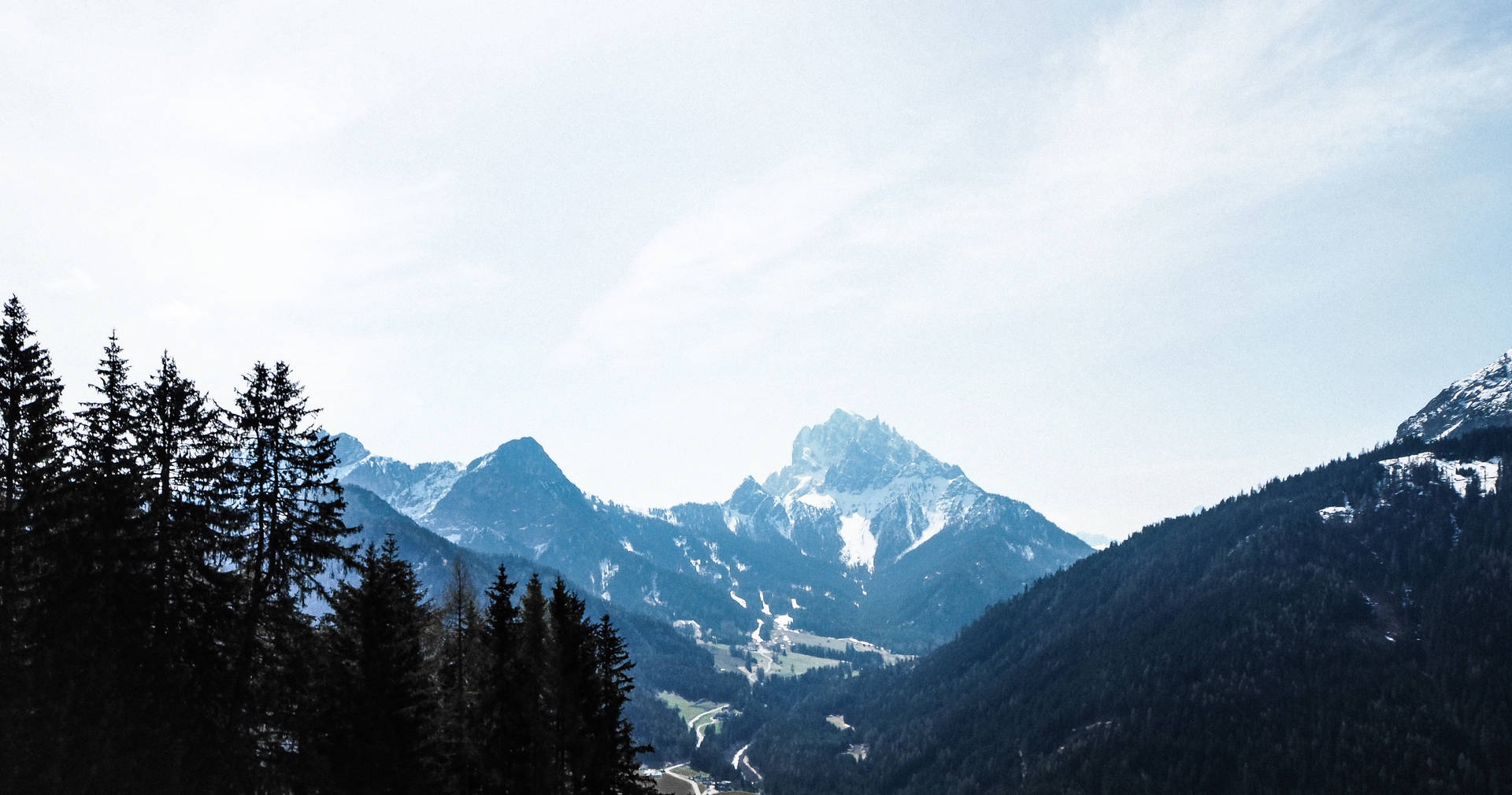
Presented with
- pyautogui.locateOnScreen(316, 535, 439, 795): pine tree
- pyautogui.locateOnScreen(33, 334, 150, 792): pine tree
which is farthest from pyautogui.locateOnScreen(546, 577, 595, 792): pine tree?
pyautogui.locateOnScreen(33, 334, 150, 792): pine tree

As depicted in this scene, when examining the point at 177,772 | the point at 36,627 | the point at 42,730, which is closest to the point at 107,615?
the point at 36,627

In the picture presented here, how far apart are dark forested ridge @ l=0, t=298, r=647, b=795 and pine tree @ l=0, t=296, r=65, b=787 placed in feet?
0.20

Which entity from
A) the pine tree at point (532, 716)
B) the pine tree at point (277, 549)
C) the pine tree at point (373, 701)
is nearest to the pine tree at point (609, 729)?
the pine tree at point (532, 716)

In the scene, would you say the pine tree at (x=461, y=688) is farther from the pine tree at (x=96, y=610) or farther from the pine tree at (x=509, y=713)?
the pine tree at (x=96, y=610)

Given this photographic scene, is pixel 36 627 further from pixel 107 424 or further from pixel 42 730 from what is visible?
pixel 107 424

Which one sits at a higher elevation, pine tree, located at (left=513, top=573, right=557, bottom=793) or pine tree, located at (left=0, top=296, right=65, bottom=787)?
pine tree, located at (left=0, top=296, right=65, bottom=787)

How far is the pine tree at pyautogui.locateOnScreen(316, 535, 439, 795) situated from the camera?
110 ft

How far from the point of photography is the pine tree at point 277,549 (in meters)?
34.1

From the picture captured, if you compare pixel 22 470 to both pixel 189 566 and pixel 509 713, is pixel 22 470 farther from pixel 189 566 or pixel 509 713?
pixel 509 713

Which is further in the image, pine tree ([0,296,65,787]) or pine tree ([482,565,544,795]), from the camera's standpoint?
pine tree ([482,565,544,795])

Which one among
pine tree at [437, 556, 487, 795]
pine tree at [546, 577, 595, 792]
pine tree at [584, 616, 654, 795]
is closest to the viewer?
pine tree at [437, 556, 487, 795]

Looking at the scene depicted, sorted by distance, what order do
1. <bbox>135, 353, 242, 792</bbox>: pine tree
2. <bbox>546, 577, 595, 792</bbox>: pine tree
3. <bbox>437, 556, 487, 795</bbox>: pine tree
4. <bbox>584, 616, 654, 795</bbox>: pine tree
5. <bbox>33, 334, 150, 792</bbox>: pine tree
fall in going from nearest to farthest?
<bbox>33, 334, 150, 792</bbox>: pine tree
<bbox>135, 353, 242, 792</bbox>: pine tree
<bbox>437, 556, 487, 795</bbox>: pine tree
<bbox>546, 577, 595, 792</bbox>: pine tree
<bbox>584, 616, 654, 795</bbox>: pine tree

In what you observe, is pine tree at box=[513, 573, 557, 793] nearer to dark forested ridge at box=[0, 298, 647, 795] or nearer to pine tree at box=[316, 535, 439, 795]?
dark forested ridge at box=[0, 298, 647, 795]

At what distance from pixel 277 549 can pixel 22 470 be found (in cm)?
873
